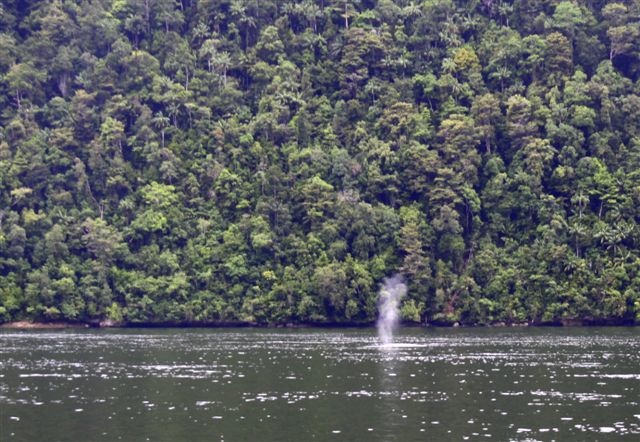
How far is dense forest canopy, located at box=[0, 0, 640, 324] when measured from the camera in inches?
5089

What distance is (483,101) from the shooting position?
484ft

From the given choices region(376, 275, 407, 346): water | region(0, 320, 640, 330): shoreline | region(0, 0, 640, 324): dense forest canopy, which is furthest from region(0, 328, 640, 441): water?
region(0, 0, 640, 324): dense forest canopy

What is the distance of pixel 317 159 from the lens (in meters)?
147

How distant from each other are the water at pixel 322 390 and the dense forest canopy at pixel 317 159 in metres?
32.2

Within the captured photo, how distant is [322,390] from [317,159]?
90.3m

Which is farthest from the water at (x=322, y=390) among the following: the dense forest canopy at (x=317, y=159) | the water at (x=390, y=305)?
the dense forest canopy at (x=317, y=159)

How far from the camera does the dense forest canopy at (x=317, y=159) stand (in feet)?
424

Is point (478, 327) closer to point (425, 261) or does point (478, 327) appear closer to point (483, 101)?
point (425, 261)

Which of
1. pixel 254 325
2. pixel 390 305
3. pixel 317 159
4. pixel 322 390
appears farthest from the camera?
pixel 317 159

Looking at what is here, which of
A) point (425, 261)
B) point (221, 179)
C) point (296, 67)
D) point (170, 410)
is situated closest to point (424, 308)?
point (425, 261)

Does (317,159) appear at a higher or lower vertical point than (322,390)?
higher

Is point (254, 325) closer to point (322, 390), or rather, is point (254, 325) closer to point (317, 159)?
point (317, 159)

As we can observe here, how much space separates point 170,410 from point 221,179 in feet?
311

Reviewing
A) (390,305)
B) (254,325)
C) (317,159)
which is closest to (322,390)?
(390,305)
